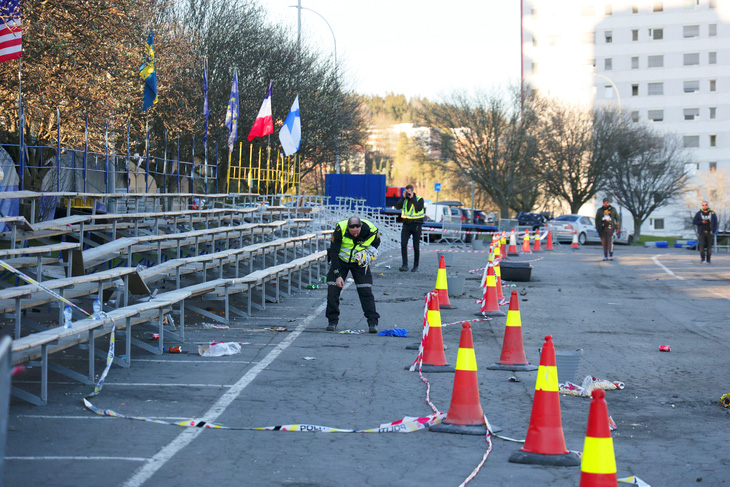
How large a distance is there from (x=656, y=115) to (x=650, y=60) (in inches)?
212

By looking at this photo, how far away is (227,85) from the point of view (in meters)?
39.7

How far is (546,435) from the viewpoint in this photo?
5938 millimetres

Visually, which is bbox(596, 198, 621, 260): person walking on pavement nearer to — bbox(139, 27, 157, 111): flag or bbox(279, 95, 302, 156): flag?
bbox(279, 95, 302, 156): flag

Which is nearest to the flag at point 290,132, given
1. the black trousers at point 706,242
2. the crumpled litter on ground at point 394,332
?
the black trousers at point 706,242

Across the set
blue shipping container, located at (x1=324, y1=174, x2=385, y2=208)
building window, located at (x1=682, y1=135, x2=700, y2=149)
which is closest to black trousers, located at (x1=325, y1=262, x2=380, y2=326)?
blue shipping container, located at (x1=324, y1=174, x2=385, y2=208)

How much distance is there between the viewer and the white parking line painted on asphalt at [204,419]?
214 inches

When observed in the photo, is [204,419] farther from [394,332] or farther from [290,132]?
[290,132]

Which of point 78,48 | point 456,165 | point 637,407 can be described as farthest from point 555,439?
point 456,165

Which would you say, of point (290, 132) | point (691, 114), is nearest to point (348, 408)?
point (290, 132)

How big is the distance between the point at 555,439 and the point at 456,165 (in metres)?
57.9

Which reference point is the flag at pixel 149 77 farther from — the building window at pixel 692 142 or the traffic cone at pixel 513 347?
the building window at pixel 692 142

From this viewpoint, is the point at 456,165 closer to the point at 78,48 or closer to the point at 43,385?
the point at 78,48

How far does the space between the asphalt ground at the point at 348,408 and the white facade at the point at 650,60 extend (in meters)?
73.9

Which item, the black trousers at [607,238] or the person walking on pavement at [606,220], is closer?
the person walking on pavement at [606,220]
